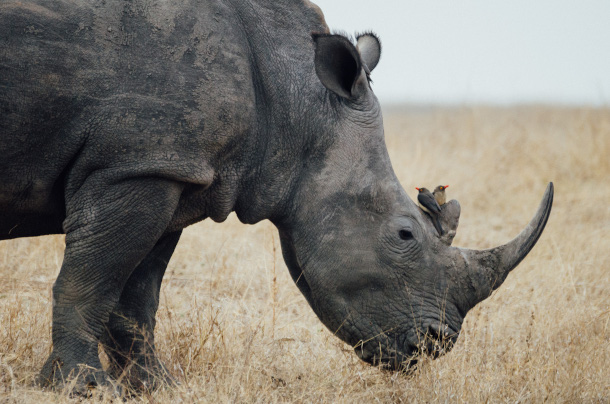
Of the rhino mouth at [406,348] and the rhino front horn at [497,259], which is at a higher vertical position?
the rhino front horn at [497,259]

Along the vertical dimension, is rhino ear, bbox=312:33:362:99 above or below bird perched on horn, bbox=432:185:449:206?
above

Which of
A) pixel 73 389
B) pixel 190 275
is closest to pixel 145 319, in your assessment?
pixel 73 389

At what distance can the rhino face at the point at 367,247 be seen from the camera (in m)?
4.21

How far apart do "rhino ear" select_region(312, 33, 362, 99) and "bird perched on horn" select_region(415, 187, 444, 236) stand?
725 mm

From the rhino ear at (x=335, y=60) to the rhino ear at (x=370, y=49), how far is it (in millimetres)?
681

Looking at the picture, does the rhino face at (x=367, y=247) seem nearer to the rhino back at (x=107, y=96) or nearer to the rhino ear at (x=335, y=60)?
the rhino ear at (x=335, y=60)

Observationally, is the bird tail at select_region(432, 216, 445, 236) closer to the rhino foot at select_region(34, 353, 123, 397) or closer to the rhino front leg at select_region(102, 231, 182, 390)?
the rhino front leg at select_region(102, 231, 182, 390)

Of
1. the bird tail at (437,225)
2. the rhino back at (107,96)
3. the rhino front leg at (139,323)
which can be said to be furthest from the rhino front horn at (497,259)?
the rhino front leg at (139,323)

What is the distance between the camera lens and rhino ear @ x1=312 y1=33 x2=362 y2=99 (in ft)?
13.5

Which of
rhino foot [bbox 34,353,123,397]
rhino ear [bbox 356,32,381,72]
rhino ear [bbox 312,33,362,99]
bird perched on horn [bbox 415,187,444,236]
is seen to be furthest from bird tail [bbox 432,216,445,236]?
rhino foot [bbox 34,353,123,397]

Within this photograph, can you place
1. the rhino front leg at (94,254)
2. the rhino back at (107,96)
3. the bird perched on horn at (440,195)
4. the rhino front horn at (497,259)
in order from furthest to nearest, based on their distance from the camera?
the bird perched on horn at (440,195) → the rhino front horn at (497,259) → the rhino front leg at (94,254) → the rhino back at (107,96)

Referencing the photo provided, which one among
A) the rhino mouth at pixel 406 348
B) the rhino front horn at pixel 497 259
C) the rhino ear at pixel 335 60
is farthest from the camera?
the rhino front horn at pixel 497 259

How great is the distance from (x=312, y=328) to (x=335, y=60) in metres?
2.27

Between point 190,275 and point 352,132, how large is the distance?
298 cm
